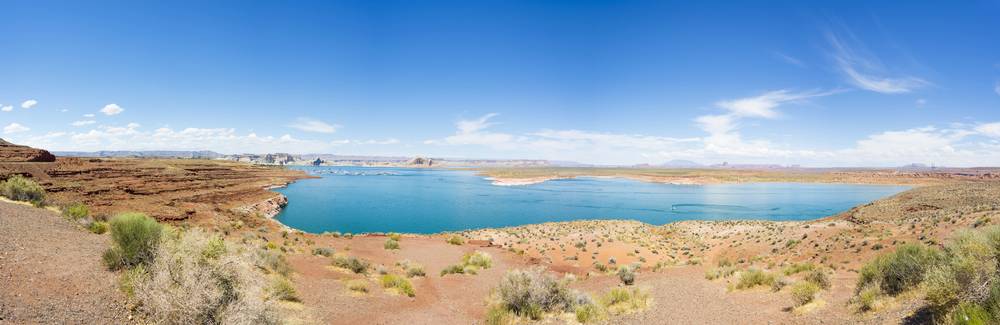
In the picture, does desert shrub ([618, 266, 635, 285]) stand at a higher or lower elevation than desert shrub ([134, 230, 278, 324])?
lower

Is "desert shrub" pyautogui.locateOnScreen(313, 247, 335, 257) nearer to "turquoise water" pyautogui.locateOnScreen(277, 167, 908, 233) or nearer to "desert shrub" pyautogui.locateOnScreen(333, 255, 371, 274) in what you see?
"desert shrub" pyautogui.locateOnScreen(333, 255, 371, 274)

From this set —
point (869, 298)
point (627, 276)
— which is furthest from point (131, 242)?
point (869, 298)

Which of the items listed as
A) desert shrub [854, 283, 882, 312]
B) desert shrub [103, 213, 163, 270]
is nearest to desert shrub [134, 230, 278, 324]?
desert shrub [103, 213, 163, 270]

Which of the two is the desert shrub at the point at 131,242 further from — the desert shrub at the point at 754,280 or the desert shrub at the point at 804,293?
the desert shrub at the point at 754,280

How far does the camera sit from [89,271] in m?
8.23

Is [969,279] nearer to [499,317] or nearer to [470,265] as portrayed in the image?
[499,317]

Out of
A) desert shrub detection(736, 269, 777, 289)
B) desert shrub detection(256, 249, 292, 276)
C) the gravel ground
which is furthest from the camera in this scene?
desert shrub detection(736, 269, 777, 289)

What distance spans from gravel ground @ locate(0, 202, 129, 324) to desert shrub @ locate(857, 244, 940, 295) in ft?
47.5

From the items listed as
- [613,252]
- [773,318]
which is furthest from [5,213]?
[613,252]

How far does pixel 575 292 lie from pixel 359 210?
48632mm

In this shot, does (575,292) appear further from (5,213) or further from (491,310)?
(5,213)

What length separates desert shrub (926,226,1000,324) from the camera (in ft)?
19.0

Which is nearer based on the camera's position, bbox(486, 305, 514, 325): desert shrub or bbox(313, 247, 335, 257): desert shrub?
bbox(486, 305, 514, 325): desert shrub

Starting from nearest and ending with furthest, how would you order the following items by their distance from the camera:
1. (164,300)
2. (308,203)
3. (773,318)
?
1. (164,300)
2. (773,318)
3. (308,203)
